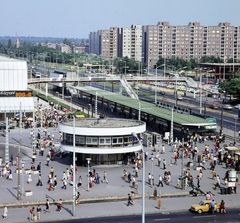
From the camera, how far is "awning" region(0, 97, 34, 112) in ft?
222

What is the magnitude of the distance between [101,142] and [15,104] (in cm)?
2738

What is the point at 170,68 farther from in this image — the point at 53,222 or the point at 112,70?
the point at 53,222

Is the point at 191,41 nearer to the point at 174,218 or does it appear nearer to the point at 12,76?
the point at 12,76

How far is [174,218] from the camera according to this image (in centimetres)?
3139

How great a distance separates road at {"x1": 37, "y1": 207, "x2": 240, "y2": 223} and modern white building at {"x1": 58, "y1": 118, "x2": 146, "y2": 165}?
1192 cm

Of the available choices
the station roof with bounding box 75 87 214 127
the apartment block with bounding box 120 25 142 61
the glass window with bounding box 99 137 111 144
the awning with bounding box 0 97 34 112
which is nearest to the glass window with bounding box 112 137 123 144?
the glass window with bounding box 99 137 111 144

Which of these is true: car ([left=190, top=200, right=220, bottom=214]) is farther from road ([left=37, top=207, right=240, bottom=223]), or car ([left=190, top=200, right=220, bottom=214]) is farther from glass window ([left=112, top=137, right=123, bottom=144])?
glass window ([left=112, top=137, right=123, bottom=144])

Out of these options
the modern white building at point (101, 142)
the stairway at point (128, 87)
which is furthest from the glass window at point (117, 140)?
the stairway at point (128, 87)

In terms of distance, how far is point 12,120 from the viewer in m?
65.8

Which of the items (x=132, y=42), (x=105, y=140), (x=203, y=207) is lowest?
(x=203, y=207)

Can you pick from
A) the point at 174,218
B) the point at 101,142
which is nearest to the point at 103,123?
the point at 101,142

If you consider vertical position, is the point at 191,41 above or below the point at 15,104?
above

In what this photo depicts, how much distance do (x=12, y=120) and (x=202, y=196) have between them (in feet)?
111

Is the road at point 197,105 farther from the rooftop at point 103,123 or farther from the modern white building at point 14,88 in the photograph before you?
the modern white building at point 14,88
